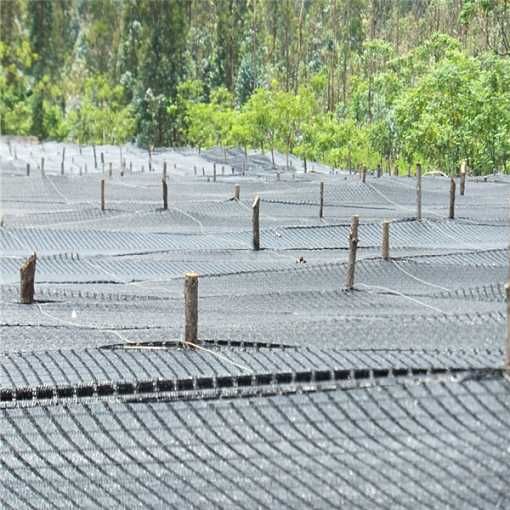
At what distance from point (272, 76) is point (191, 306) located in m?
26.6

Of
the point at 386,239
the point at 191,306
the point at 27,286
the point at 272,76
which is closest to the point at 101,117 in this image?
the point at 272,76

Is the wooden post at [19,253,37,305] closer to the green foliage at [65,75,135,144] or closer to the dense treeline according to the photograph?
the dense treeline

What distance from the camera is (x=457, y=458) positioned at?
2.63 meters

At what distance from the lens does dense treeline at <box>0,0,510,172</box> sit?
17.0 meters

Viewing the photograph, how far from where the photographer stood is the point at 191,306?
3.67 metres

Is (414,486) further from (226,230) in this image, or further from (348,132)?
(348,132)

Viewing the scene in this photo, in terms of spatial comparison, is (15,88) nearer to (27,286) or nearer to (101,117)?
(101,117)

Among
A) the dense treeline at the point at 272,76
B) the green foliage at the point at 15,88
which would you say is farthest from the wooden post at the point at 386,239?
the green foliage at the point at 15,88

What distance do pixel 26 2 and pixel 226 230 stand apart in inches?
1014

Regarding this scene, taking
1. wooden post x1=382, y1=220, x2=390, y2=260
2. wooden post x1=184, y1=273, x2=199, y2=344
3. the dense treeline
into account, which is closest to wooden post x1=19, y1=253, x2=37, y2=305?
wooden post x1=184, y1=273, x2=199, y2=344

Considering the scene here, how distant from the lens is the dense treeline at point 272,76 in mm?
17000

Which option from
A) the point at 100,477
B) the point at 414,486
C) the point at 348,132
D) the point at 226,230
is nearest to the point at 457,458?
the point at 414,486

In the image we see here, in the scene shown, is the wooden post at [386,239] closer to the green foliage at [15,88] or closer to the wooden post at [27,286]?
the wooden post at [27,286]

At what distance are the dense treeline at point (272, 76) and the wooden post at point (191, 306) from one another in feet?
39.9
